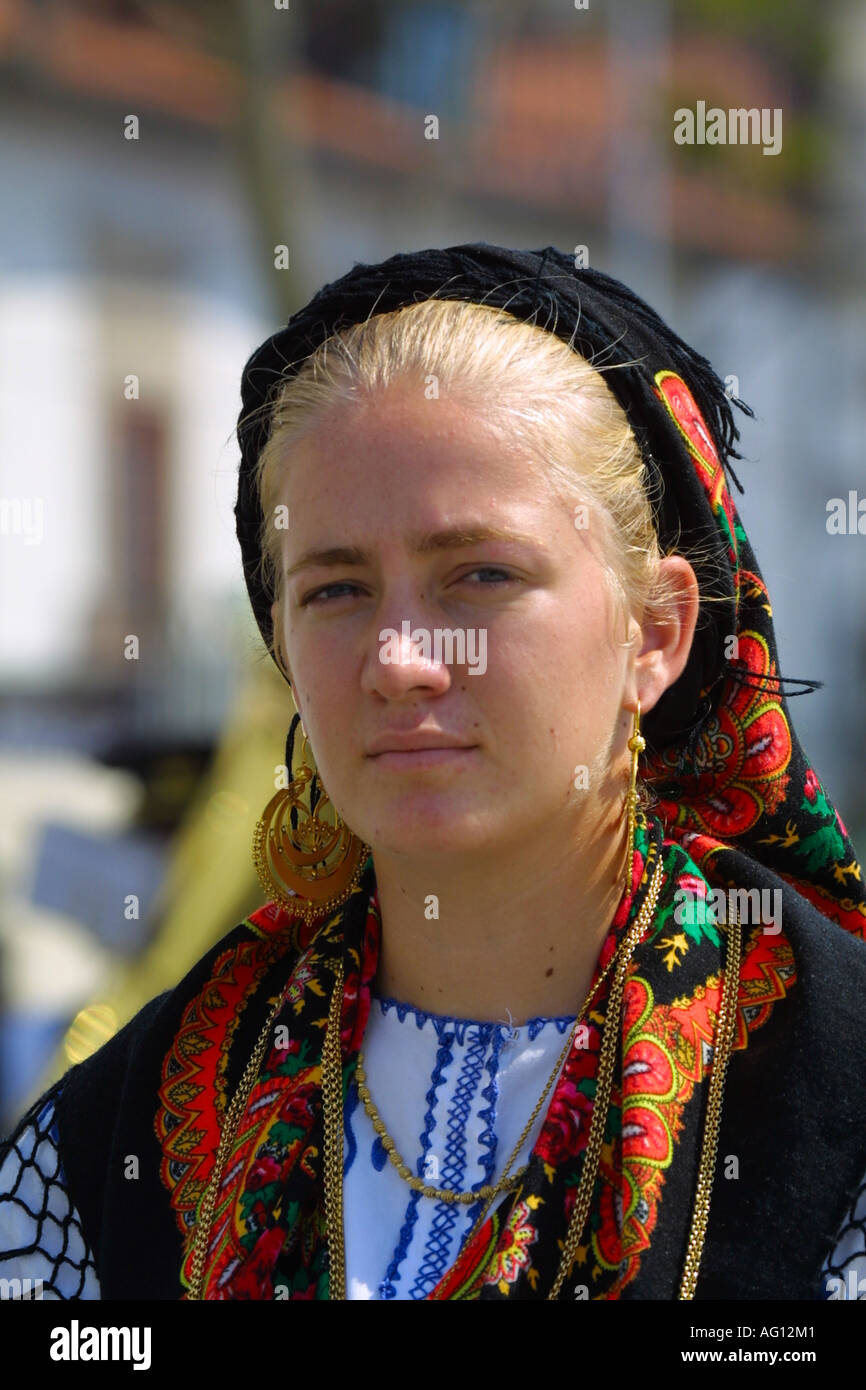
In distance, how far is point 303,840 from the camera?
1.98m

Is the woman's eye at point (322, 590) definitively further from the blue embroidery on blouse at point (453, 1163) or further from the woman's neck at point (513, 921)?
the blue embroidery on blouse at point (453, 1163)

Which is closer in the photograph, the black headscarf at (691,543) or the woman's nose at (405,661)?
the woman's nose at (405,661)

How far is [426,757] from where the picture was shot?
1632 millimetres

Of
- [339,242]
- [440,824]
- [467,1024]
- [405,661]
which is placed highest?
[339,242]

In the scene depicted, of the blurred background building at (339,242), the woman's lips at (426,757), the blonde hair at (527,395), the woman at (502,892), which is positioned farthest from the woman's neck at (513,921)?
the blurred background building at (339,242)

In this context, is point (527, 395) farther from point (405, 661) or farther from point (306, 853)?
point (306, 853)

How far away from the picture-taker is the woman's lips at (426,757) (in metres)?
1.63

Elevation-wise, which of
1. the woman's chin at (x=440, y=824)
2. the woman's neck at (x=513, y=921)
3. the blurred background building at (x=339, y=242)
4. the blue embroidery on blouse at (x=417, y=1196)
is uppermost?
the blurred background building at (x=339, y=242)

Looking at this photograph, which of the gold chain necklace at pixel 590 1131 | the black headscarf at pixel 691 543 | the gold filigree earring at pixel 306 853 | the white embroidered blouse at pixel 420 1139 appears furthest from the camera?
the gold filigree earring at pixel 306 853

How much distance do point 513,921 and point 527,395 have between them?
60 centimetres

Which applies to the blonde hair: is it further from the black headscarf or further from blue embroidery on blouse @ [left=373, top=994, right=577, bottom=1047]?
blue embroidery on blouse @ [left=373, top=994, right=577, bottom=1047]

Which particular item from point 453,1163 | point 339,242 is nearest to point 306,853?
point 453,1163
